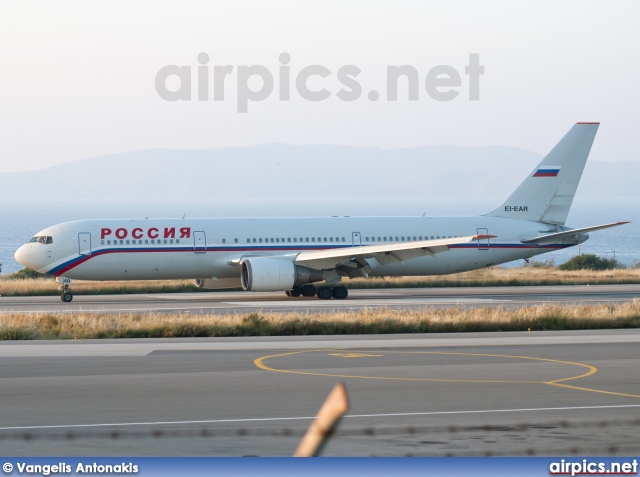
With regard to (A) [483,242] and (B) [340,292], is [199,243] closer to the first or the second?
(B) [340,292]

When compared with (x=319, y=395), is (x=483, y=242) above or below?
above

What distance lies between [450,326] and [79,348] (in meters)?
10.4

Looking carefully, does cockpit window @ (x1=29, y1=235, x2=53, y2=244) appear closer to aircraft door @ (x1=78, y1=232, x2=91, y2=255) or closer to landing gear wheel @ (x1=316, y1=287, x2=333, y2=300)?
aircraft door @ (x1=78, y1=232, x2=91, y2=255)

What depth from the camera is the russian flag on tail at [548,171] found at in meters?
48.4

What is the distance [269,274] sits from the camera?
4062cm

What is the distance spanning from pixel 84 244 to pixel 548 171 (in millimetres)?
21442

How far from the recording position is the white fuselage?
4209 cm

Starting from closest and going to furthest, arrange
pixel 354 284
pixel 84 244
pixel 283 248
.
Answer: pixel 84 244, pixel 283 248, pixel 354 284

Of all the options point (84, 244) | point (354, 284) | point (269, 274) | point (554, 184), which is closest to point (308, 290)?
point (269, 274)

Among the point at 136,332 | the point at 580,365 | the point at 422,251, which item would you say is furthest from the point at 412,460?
the point at 422,251

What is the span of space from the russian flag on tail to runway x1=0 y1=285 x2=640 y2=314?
5297 mm

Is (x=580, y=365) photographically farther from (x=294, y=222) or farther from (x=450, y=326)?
(x=294, y=222)

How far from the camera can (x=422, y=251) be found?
42.3 m

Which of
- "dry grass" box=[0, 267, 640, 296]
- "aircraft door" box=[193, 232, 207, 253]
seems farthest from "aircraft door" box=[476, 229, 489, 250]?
"aircraft door" box=[193, 232, 207, 253]
